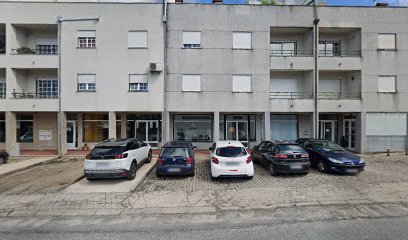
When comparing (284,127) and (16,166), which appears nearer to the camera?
(16,166)

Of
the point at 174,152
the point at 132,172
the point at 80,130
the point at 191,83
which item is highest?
the point at 191,83

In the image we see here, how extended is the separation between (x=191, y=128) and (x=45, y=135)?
10.3m

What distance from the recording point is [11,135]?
1530cm

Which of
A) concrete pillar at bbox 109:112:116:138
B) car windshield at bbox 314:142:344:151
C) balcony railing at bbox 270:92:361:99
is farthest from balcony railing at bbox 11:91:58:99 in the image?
car windshield at bbox 314:142:344:151

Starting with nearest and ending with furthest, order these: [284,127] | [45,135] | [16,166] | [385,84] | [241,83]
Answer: [16,166], [241,83], [385,84], [45,135], [284,127]

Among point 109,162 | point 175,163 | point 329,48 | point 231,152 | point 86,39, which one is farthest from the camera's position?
point 329,48

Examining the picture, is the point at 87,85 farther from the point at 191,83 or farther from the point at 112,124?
the point at 191,83

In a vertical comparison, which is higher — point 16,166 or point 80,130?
point 80,130

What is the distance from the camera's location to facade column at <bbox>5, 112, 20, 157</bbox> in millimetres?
14930

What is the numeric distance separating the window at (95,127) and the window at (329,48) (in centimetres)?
1617

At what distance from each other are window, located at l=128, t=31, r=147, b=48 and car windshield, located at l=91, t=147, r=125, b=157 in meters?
8.79

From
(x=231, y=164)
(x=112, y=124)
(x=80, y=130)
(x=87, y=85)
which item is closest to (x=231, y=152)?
(x=231, y=164)

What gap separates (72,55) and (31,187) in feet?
31.9

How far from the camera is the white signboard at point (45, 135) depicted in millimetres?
17281
